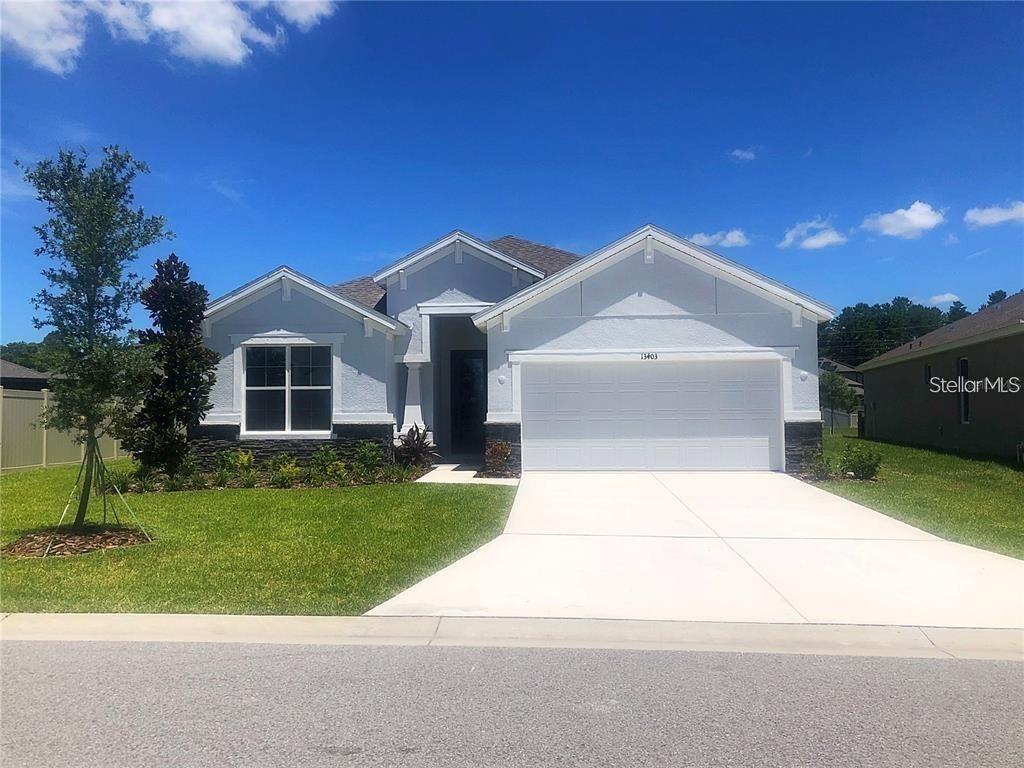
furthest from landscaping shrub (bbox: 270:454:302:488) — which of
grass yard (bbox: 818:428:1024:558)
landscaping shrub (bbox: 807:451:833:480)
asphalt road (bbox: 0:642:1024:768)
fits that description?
landscaping shrub (bbox: 807:451:833:480)

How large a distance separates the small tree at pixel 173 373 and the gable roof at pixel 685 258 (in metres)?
5.58

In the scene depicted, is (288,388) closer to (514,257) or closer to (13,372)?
(514,257)

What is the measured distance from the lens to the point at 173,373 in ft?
43.3

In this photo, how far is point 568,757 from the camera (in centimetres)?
364

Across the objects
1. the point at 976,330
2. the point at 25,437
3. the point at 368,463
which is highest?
the point at 976,330

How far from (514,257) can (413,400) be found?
4.50 metres

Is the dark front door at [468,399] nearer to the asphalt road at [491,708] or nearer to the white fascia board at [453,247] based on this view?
the white fascia board at [453,247]

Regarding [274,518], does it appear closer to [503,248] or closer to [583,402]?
[583,402]

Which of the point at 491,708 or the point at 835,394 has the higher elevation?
the point at 835,394

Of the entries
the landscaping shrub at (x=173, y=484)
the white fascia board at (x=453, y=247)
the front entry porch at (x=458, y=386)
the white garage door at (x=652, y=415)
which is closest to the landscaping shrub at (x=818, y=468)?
the white garage door at (x=652, y=415)

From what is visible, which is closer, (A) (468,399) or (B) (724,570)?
(B) (724,570)

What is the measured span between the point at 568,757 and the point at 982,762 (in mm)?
2137

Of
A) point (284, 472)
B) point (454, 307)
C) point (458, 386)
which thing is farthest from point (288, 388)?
point (458, 386)

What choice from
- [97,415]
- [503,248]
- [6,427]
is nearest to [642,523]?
[97,415]
